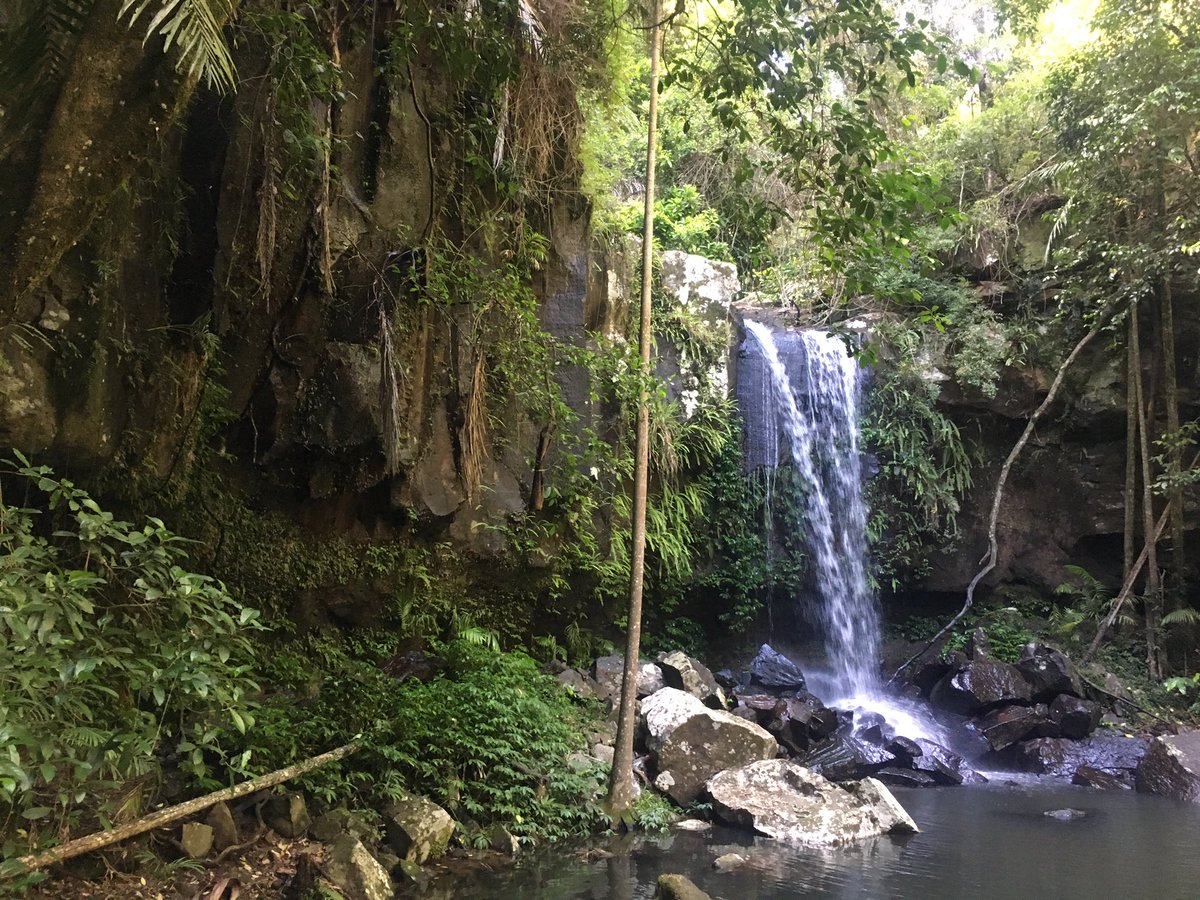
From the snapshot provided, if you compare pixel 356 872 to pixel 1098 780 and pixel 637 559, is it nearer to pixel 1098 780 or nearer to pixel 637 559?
pixel 637 559

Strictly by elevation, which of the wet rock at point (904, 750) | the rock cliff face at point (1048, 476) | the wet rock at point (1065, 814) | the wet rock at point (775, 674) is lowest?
the wet rock at point (1065, 814)

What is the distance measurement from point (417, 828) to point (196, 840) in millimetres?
1328

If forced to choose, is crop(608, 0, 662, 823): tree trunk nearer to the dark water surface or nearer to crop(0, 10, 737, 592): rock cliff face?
the dark water surface

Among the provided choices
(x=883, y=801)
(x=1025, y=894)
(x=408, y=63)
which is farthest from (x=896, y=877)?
(x=408, y=63)

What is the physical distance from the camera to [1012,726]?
9.16 metres

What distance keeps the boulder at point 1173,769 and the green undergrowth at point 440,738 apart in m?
5.68

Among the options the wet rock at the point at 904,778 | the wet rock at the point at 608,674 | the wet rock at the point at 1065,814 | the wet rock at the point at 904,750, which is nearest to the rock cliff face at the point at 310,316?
the wet rock at the point at 608,674

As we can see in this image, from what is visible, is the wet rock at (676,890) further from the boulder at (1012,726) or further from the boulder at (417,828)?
the boulder at (1012,726)

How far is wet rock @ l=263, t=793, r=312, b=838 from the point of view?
186 inches

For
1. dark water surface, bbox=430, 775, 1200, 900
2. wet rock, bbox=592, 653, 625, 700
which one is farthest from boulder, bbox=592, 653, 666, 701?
dark water surface, bbox=430, 775, 1200, 900

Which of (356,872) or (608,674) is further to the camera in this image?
(608,674)

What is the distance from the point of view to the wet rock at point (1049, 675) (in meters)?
9.53

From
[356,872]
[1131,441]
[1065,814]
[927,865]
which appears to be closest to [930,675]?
[1065,814]

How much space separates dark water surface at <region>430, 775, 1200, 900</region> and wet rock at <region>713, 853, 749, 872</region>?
6 centimetres
